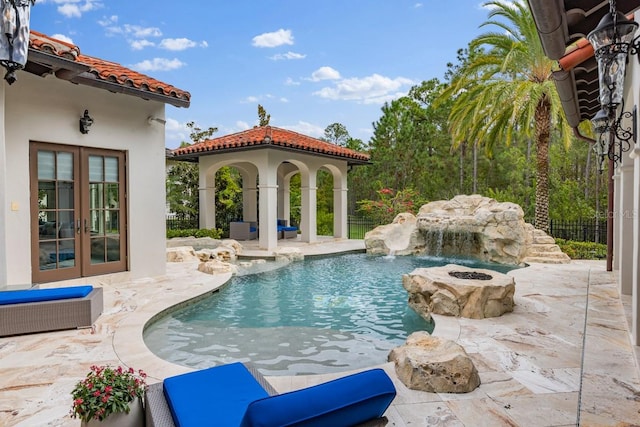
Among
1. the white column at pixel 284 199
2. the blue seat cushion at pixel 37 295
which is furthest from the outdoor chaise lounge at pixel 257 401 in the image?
the white column at pixel 284 199

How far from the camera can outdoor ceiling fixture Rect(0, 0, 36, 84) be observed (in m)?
2.93

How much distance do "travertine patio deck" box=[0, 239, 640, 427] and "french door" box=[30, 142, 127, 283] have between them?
1292mm

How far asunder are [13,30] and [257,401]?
3.13 metres

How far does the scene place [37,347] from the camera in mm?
5164

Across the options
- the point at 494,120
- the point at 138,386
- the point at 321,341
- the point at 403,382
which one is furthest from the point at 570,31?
the point at 494,120

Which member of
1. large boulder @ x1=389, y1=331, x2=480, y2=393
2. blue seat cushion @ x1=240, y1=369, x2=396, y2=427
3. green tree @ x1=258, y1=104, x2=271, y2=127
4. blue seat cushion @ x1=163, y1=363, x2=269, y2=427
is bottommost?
large boulder @ x1=389, y1=331, x2=480, y2=393

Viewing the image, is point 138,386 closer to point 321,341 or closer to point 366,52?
point 321,341

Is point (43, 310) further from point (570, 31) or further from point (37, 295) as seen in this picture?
point (570, 31)

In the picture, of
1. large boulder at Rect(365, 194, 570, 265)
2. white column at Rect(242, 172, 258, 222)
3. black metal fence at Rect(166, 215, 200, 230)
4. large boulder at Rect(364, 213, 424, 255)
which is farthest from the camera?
black metal fence at Rect(166, 215, 200, 230)

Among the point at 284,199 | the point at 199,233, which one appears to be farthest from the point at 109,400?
the point at 284,199

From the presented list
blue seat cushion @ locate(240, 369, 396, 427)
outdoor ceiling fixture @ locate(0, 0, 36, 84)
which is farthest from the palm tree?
outdoor ceiling fixture @ locate(0, 0, 36, 84)

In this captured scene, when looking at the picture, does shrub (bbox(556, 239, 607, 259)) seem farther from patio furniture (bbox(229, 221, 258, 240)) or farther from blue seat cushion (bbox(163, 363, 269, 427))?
blue seat cushion (bbox(163, 363, 269, 427))

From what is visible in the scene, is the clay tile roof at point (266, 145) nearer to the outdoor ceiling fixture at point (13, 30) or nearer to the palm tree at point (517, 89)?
the palm tree at point (517, 89)

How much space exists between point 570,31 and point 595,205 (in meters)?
25.5
